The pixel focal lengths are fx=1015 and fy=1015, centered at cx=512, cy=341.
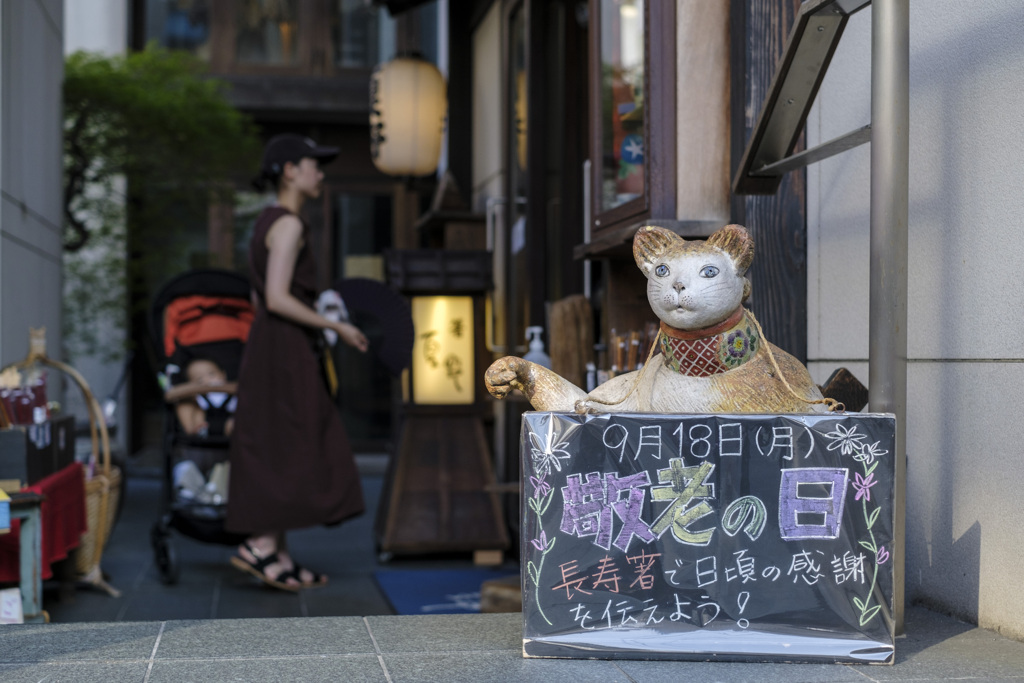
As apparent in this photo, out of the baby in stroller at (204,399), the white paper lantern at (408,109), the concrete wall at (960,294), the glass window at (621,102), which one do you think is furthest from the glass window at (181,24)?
the concrete wall at (960,294)

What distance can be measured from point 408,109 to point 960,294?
456 cm

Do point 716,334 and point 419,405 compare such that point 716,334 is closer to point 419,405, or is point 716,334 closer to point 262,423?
point 262,423

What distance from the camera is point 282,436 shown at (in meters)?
4.45

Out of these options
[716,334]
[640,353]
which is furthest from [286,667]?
[640,353]

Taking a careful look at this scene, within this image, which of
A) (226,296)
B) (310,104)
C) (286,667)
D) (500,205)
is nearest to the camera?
(286,667)

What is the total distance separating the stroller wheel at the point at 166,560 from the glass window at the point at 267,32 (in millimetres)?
6639

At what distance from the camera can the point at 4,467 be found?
3312 millimetres

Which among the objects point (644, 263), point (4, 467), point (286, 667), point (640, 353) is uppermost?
point (644, 263)

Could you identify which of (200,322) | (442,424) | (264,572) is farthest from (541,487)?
(442,424)

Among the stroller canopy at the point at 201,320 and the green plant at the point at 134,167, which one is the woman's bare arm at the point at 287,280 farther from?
the green plant at the point at 134,167

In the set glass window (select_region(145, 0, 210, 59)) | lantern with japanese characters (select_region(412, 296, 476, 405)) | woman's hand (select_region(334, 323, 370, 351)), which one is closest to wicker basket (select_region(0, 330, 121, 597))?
woman's hand (select_region(334, 323, 370, 351))

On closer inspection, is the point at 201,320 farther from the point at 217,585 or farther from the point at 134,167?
the point at 134,167

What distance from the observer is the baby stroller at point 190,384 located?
489cm

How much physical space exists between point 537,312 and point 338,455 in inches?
62.4
